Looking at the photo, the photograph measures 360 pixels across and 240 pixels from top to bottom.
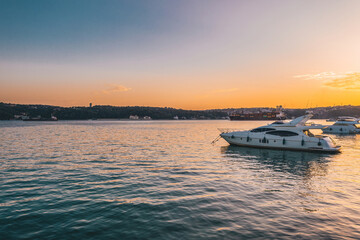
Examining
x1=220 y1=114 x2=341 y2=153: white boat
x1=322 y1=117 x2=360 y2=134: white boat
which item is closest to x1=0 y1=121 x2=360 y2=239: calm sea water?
x1=220 y1=114 x2=341 y2=153: white boat

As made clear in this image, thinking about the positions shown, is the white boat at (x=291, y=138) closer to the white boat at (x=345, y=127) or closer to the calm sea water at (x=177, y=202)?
the calm sea water at (x=177, y=202)

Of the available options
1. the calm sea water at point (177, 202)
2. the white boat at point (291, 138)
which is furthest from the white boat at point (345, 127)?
the calm sea water at point (177, 202)

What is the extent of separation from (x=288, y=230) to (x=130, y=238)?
5990 millimetres

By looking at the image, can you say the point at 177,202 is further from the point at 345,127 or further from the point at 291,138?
the point at 345,127

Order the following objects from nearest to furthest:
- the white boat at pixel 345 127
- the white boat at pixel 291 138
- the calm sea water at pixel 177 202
Result: the calm sea water at pixel 177 202 < the white boat at pixel 291 138 < the white boat at pixel 345 127

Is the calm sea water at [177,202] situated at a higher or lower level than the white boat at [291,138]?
lower

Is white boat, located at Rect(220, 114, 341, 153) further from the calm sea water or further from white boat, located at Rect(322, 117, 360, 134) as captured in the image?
white boat, located at Rect(322, 117, 360, 134)

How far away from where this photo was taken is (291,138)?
29.5m

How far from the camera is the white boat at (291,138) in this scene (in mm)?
28516

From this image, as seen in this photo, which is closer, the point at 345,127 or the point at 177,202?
the point at 177,202

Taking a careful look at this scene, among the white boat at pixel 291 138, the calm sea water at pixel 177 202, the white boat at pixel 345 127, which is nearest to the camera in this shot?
the calm sea water at pixel 177 202

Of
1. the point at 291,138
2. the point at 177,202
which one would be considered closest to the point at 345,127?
the point at 291,138

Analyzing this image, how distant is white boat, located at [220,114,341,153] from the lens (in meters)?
28.5

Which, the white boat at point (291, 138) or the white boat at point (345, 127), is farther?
the white boat at point (345, 127)
